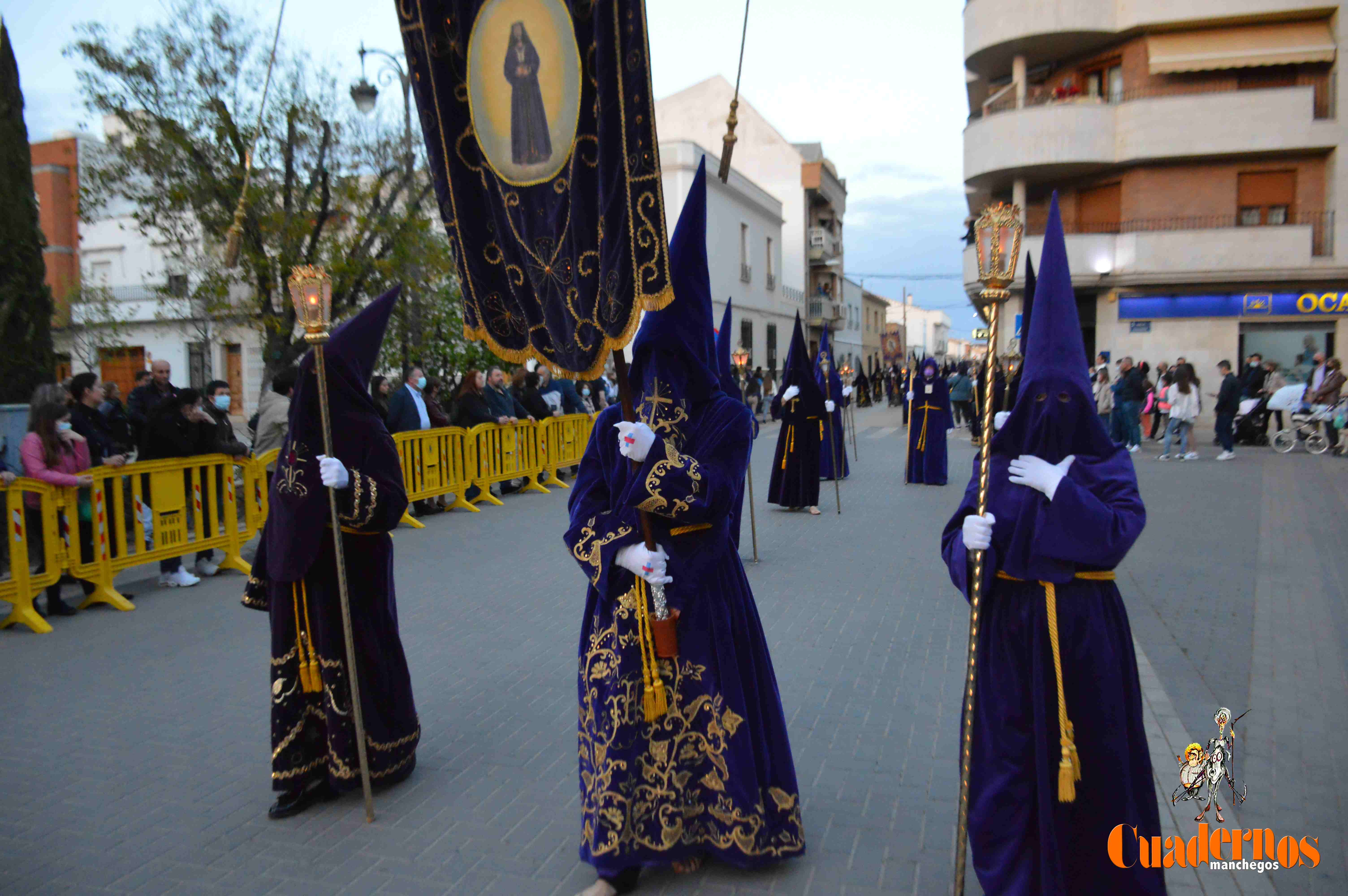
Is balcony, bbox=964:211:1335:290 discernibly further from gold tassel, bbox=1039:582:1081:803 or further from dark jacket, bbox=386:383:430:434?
gold tassel, bbox=1039:582:1081:803

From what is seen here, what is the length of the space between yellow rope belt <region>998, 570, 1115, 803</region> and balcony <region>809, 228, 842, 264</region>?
4609cm

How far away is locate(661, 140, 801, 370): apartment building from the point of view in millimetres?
29969

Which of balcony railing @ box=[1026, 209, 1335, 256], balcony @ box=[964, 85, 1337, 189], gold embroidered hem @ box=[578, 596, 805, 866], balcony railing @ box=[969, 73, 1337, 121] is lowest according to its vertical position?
gold embroidered hem @ box=[578, 596, 805, 866]

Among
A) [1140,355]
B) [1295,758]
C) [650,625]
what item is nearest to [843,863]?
[650,625]

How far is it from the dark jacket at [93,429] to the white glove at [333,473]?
5507 mm

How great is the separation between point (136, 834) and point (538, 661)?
262cm

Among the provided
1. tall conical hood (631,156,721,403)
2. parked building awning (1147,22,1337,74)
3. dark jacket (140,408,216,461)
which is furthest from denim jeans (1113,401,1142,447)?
tall conical hood (631,156,721,403)

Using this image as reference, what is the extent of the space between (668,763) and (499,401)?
1100 cm

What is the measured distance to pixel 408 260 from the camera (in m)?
15.1

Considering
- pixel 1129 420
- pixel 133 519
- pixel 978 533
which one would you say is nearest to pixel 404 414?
pixel 133 519

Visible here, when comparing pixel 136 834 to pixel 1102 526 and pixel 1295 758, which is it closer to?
pixel 1102 526

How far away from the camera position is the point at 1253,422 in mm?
19750

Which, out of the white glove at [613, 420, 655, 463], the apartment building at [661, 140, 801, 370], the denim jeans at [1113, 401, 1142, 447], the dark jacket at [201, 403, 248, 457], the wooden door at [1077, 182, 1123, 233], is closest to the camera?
the white glove at [613, 420, 655, 463]

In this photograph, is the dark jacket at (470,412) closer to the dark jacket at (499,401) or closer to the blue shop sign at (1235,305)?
the dark jacket at (499,401)
